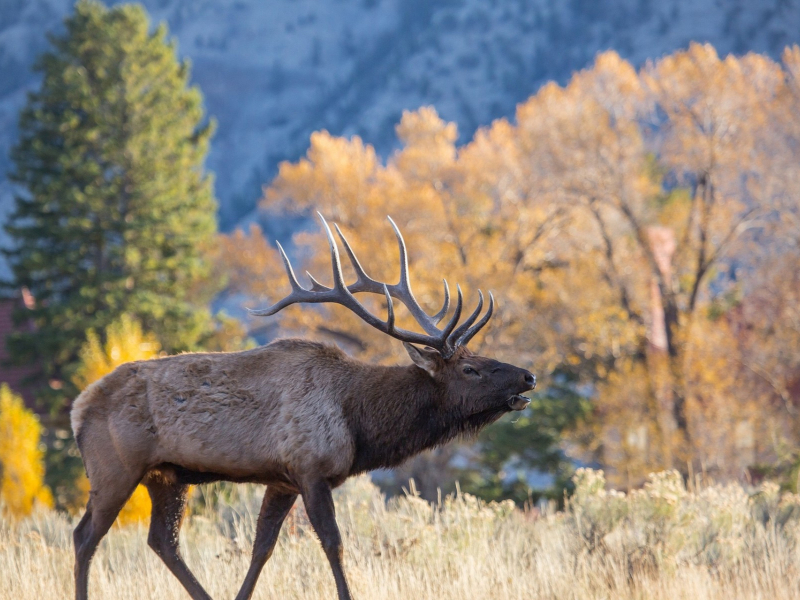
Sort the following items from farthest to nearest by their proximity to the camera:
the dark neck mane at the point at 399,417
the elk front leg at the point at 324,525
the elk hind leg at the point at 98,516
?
the dark neck mane at the point at 399,417 < the elk hind leg at the point at 98,516 < the elk front leg at the point at 324,525

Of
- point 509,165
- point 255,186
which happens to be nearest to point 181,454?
point 509,165

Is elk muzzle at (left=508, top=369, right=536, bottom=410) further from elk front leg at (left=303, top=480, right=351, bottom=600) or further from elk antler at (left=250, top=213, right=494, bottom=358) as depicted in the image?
elk front leg at (left=303, top=480, right=351, bottom=600)

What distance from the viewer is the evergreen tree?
1133 inches

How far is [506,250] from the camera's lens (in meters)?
41.0

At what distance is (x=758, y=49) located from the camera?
308 ft

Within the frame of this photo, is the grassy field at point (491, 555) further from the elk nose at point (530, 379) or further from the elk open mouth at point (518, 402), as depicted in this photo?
the elk nose at point (530, 379)

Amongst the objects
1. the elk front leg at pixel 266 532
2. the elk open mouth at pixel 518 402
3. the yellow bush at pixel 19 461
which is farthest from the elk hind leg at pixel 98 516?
the yellow bush at pixel 19 461

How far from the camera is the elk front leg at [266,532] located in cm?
546

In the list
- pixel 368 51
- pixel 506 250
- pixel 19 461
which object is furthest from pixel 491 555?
pixel 368 51

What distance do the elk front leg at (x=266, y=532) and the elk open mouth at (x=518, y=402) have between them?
1.38 metres

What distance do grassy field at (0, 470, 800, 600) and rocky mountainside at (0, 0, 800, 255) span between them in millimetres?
90212

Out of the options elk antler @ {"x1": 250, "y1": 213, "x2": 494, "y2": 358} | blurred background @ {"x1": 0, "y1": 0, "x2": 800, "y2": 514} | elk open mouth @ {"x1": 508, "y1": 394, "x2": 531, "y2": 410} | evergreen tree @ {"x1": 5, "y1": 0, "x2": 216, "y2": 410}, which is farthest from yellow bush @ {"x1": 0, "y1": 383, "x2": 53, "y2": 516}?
elk open mouth @ {"x1": 508, "y1": 394, "x2": 531, "y2": 410}

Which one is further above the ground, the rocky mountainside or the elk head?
the rocky mountainside

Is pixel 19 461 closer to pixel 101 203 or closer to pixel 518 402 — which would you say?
pixel 101 203
